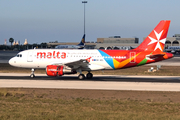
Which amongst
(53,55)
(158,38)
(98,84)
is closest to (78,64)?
(53,55)

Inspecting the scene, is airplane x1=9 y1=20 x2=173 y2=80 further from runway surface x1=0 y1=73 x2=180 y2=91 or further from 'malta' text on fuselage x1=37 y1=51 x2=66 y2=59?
runway surface x1=0 y1=73 x2=180 y2=91

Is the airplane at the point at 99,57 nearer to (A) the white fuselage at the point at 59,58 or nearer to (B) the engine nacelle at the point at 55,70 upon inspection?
(A) the white fuselage at the point at 59,58

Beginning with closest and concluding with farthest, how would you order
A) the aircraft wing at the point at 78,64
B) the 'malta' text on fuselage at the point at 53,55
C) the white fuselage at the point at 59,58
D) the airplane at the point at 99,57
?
1. the aircraft wing at the point at 78,64
2. the airplane at the point at 99,57
3. the white fuselage at the point at 59,58
4. the 'malta' text on fuselage at the point at 53,55

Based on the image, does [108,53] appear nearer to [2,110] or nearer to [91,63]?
[91,63]

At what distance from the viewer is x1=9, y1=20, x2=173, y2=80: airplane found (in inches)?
1332

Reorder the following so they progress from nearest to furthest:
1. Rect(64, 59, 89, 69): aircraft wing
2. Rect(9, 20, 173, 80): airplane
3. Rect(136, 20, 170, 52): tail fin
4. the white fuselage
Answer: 1. Rect(64, 59, 89, 69): aircraft wing
2. Rect(9, 20, 173, 80): airplane
3. the white fuselage
4. Rect(136, 20, 170, 52): tail fin

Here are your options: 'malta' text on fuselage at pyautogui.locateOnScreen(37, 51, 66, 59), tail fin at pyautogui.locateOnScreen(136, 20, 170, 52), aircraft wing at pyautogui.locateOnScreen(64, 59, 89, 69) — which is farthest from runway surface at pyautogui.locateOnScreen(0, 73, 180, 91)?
tail fin at pyautogui.locateOnScreen(136, 20, 170, 52)

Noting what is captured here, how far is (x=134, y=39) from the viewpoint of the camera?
584 ft

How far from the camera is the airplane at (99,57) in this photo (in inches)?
1332

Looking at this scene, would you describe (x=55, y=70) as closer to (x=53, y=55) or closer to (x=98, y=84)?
(x=53, y=55)

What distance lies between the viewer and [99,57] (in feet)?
112

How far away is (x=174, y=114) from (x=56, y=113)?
6752mm

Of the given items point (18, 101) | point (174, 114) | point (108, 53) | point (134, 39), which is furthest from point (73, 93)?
point (134, 39)

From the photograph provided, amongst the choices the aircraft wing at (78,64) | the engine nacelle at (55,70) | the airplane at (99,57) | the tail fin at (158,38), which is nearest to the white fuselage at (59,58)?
the airplane at (99,57)
